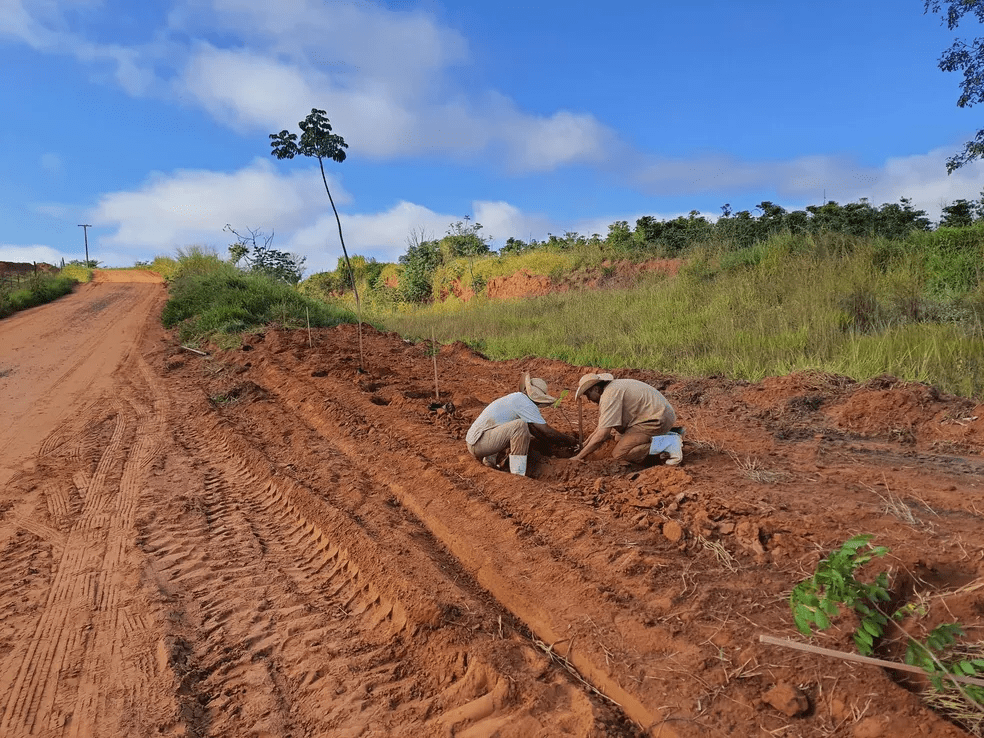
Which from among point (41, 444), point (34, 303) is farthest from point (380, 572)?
point (34, 303)

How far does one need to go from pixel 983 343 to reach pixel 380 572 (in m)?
7.94

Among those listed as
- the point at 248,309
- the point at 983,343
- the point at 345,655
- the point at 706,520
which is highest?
the point at 248,309

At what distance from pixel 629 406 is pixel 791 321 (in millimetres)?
6125

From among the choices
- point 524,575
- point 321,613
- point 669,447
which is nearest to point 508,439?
point 669,447

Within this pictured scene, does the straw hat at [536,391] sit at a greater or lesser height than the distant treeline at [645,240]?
lesser

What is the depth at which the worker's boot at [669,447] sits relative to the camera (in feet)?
17.7

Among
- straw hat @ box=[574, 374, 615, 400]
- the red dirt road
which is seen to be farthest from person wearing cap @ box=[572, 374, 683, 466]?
the red dirt road

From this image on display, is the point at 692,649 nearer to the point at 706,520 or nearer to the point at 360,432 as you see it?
the point at 706,520

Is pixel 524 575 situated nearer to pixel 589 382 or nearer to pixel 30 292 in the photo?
pixel 589 382

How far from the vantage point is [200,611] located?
3.64m

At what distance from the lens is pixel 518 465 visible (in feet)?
17.8

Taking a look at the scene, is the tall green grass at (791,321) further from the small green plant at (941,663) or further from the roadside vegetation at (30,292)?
the roadside vegetation at (30,292)

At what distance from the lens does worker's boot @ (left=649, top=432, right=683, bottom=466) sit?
17.7 ft

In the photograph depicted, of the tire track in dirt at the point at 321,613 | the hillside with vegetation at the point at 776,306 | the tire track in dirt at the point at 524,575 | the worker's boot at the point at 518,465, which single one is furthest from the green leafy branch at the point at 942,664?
the hillside with vegetation at the point at 776,306
